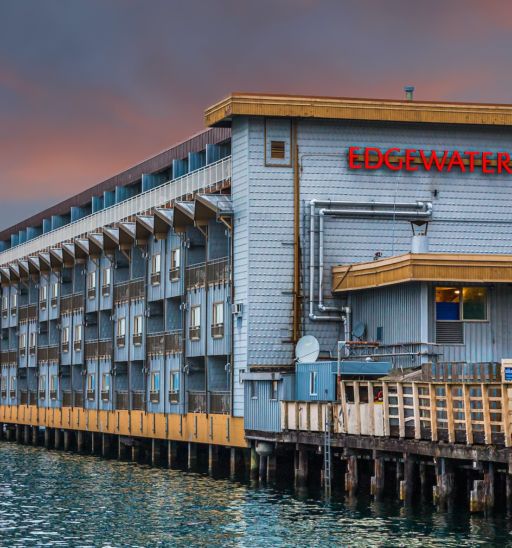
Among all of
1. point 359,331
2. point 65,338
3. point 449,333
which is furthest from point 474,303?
point 65,338

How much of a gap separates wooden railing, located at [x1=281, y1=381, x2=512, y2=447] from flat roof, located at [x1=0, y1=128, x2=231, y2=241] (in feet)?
73.1

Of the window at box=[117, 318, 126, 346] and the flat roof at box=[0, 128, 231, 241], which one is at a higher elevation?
the flat roof at box=[0, 128, 231, 241]

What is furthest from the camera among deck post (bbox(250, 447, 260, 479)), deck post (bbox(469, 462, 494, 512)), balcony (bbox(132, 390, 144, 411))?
balcony (bbox(132, 390, 144, 411))

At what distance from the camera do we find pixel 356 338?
66812mm

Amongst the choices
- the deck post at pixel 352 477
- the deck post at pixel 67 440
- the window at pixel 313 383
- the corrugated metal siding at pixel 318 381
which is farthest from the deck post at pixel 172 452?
the deck post at pixel 352 477

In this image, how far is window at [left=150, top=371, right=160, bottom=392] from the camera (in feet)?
262

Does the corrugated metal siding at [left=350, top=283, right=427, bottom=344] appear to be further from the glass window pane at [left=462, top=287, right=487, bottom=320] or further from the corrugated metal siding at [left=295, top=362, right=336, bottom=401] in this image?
the corrugated metal siding at [left=295, top=362, right=336, bottom=401]

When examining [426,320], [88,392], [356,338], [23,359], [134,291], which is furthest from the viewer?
[23,359]

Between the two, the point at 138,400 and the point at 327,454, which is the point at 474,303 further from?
the point at 138,400

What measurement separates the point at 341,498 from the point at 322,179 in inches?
803

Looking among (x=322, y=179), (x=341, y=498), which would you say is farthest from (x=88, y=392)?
(x=341, y=498)

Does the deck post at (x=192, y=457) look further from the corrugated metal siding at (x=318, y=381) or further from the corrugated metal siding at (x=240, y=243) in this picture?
the corrugated metal siding at (x=318, y=381)

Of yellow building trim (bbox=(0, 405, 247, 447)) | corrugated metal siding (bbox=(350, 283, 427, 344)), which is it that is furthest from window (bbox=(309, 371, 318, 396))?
yellow building trim (bbox=(0, 405, 247, 447))

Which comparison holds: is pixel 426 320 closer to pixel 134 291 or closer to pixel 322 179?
pixel 322 179
